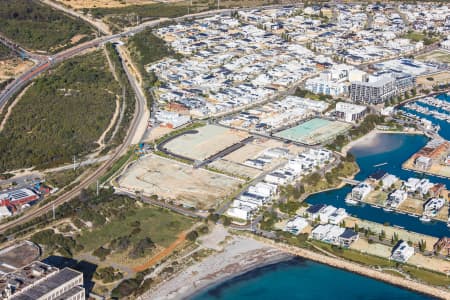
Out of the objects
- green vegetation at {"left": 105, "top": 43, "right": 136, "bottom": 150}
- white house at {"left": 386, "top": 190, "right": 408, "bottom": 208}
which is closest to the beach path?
white house at {"left": 386, "top": 190, "right": 408, "bottom": 208}

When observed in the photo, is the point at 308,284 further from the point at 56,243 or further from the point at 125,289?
the point at 56,243

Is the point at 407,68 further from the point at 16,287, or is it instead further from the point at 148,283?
the point at 16,287

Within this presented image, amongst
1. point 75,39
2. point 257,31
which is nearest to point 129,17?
point 75,39

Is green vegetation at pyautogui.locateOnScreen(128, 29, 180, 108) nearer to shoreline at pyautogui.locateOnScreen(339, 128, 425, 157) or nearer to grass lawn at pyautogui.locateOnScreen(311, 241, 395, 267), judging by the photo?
shoreline at pyautogui.locateOnScreen(339, 128, 425, 157)

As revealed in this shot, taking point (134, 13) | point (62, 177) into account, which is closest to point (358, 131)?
point (62, 177)

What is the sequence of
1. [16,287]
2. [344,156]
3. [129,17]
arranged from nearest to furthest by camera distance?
[16,287], [344,156], [129,17]

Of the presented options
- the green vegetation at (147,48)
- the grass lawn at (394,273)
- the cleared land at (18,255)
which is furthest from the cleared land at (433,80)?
the cleared land at (18,255)
